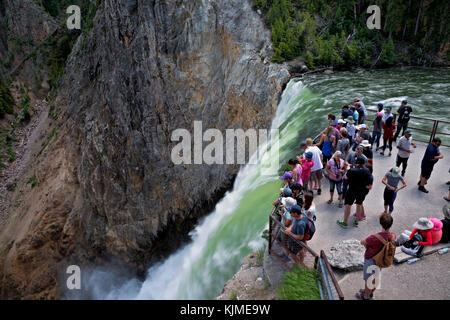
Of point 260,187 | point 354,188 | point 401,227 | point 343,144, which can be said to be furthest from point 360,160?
point 260,187

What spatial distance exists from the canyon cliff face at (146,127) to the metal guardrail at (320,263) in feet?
41.5

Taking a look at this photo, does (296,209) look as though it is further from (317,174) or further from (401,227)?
(401,227)

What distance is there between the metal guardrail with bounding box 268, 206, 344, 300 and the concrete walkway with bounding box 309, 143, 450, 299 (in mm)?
438

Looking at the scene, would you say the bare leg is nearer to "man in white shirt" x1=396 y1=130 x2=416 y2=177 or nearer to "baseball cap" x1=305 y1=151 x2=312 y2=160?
"baseball cap" x1=305 y1=151 x2=312 y2=160

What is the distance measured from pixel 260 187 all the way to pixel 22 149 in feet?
105

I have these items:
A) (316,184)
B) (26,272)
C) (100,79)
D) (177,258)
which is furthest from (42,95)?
(316,184)

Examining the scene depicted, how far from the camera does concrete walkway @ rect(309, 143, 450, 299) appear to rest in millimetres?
5367

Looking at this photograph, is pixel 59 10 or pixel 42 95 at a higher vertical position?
pixel 59 10

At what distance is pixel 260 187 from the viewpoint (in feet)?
39.9

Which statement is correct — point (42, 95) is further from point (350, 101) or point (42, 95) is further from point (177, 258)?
point (350, 101)

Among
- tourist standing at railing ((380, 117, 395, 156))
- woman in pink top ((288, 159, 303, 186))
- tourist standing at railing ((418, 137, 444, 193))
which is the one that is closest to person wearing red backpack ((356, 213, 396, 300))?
woman in pink top ((288, 159, 303, 186))

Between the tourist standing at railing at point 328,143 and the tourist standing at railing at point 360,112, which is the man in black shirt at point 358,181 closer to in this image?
the tourist standing at railing at point 328,143

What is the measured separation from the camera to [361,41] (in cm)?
2508

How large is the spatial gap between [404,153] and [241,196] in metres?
7.33
